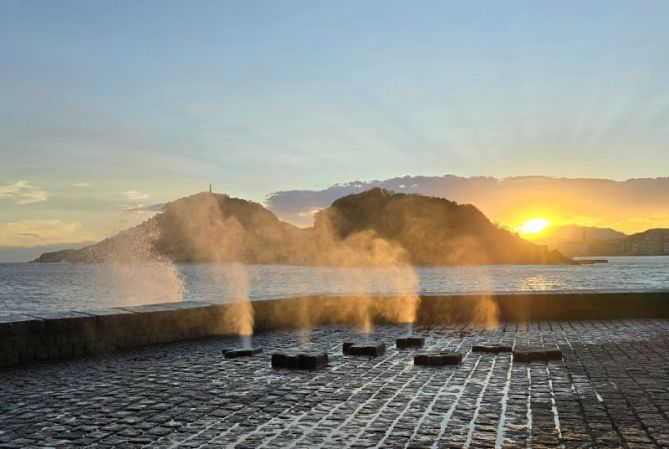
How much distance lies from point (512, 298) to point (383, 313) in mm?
3272

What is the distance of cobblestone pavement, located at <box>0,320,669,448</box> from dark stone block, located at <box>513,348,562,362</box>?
10.6 inches

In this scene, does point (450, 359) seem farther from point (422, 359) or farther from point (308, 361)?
point (308, 361)

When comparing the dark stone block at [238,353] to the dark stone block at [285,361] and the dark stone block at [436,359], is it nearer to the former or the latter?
the dark stone block at [285,361]

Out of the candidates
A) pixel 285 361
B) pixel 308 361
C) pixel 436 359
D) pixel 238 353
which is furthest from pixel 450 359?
pixel 238 353

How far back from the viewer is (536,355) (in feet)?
34.6

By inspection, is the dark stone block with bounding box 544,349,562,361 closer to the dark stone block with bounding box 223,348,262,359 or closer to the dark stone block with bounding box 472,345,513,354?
the dark stone block with bounding box 472,345,513,354

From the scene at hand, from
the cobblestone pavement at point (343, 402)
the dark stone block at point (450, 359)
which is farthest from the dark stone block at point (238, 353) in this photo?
the dark stone block at point (450, 359)

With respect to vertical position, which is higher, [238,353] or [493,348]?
[238,353]

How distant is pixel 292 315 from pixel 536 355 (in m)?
7.73

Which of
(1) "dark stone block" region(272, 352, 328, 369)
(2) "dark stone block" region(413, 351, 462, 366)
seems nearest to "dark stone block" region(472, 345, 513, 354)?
(2) "dark stone block" region(413, 351, 462, 366)

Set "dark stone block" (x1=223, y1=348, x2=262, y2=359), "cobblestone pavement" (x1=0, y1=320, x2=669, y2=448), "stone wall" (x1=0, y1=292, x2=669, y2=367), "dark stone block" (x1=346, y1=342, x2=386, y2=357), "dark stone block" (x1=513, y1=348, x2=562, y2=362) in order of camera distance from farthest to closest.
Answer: "stone wall" (x1=0, y1=292, x2=669, y2=367)
"dark stone block" (x1=346, y1=342, x2=386, y2=357)
"dark stone block" (x1=223, y1=348, x2=262, y2=359)
"dark stone block" (x1=513, y1=348, x2=562, y2=362)
"cobblestone pavement" (x1=0, y1=320, x2=669, y2=448)

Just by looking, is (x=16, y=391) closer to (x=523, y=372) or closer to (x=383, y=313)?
(x=523, y=372)

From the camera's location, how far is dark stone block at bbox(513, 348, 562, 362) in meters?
10.4

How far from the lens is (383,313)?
59.3 feet
